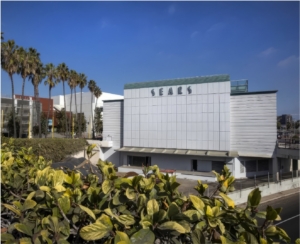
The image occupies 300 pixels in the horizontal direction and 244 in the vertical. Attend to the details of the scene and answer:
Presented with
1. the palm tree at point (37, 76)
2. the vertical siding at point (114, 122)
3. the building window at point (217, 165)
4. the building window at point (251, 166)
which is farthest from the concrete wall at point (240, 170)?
the palm tree at point (37, 76)

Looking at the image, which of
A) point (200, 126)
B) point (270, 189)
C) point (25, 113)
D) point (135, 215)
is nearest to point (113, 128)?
point (200, 126)

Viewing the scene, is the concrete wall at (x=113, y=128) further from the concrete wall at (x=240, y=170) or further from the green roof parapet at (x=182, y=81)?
the concrete wall at (x=240, y=170)

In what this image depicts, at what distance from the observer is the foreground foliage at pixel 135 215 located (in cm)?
152

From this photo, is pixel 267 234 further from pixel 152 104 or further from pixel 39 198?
pixel 152 104

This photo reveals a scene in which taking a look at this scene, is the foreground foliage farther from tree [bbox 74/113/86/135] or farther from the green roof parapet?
tree [bbox 74/113/86/135]

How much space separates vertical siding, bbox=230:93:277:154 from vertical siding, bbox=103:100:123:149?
526 inches

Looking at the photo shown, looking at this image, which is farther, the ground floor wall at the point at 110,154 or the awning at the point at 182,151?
the ground floor wall at the point at 110,154

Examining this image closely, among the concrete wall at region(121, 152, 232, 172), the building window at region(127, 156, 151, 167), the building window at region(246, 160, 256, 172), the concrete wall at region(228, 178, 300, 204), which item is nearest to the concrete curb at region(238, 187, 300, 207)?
the concrete wall at region(228, 178, 300, 204)

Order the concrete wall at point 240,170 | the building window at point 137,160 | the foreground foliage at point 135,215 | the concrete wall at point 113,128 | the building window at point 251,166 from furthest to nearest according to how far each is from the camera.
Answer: the concrete wall at point 113,128 → the building window at point 137,160 → the building window at point 251,166 → the concrete wall at point 240,170 → the foreground foliage at point 135,215

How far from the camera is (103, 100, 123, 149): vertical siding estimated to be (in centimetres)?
3138

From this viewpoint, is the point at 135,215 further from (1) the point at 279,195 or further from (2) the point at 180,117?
(2) the point at 180,117

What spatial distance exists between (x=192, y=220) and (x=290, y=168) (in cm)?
3062

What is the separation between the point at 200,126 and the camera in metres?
25.7

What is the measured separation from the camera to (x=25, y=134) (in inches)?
1473
